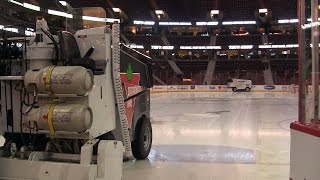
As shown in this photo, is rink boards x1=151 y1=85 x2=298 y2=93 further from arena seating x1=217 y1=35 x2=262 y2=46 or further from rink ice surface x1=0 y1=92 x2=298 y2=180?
rink ice surface x1=0 y1=92 x2=298 y2=180

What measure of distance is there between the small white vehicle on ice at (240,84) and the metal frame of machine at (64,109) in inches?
1299

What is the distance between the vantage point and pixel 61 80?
343 centimetres

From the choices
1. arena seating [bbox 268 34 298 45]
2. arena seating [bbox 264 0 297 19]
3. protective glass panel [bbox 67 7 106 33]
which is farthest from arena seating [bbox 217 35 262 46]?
protective glass panel [bbox 67 7 106 33]

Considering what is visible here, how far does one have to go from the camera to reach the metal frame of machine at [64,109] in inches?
137

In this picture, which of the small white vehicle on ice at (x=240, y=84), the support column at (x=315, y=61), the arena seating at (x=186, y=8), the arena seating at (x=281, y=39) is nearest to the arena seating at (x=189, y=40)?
the arena seating at (x=186, y=8)

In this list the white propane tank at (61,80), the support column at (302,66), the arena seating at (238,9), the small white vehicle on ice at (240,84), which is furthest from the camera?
the arena seating at (238,9)

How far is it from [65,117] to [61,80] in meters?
0.31

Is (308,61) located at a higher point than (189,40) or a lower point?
lower

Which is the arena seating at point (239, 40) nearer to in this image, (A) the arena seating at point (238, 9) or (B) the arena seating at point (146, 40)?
(A) the arena seating at point (238, 9)

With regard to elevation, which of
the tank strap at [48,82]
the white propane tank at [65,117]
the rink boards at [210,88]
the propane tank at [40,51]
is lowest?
the rink boards at [210,88]

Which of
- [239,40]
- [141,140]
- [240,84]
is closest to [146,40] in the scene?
[239,40]

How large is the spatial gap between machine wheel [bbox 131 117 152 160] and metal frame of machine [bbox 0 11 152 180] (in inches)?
74.4

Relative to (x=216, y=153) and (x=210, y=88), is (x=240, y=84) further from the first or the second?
(x=216, y=153)

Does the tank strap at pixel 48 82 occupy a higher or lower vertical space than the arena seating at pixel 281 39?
lower
